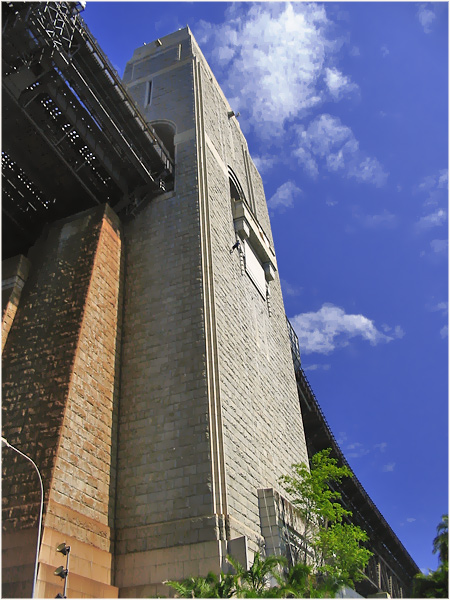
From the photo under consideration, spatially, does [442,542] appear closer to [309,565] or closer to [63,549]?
[309,565]

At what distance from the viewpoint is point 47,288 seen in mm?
24188

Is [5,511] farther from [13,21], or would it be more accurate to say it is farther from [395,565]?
[395,565]

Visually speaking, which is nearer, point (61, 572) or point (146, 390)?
point (61, 572)

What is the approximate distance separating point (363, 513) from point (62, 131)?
45.5m

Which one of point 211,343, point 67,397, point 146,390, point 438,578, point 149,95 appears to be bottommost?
→ point 438,578

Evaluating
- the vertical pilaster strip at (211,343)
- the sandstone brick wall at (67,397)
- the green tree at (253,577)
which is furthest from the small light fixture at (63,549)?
the vertical pilaster strip at (211,343)

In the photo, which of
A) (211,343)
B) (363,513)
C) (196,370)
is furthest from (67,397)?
(363,513)

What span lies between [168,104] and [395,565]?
2277 inches

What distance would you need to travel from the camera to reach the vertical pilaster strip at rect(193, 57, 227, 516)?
1875 cm

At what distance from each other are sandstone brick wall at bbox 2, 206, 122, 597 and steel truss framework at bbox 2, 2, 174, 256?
2.07 meters

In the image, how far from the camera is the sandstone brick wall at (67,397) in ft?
55.5

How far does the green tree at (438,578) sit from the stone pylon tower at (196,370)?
17.7ft

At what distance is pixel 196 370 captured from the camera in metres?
21.5

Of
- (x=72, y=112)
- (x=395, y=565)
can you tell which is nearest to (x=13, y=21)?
(x=72, y=112)
